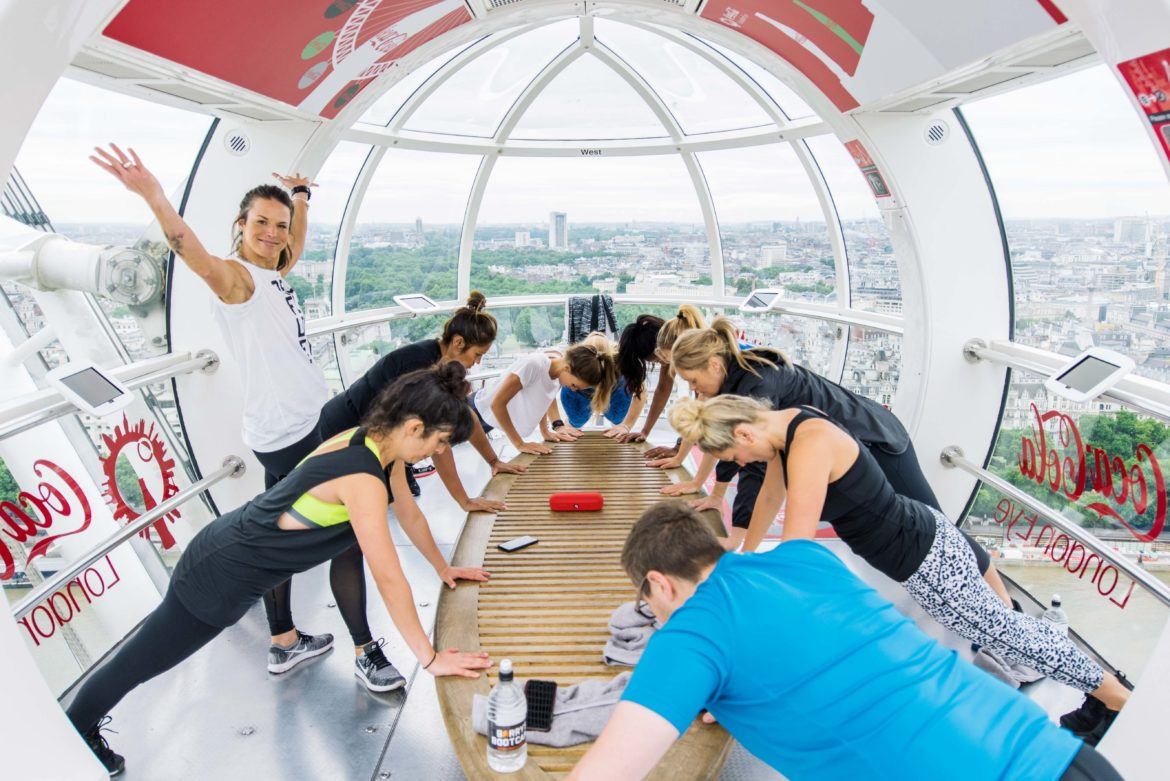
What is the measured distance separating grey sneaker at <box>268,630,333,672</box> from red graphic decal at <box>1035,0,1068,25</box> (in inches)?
147

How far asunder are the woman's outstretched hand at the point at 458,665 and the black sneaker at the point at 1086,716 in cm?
215

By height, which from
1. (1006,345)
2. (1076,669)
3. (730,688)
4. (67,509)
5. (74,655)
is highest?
(1006,345)

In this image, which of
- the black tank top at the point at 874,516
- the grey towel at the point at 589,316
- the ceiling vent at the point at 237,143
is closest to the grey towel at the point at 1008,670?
Answer: the black tank top at the point at 874,516

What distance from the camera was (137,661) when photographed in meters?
2.39

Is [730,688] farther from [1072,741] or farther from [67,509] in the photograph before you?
[67,509]

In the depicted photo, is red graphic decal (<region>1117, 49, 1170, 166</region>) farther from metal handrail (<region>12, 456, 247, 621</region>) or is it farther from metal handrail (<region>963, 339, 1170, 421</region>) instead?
metal handrail (<region>12, 456, 247, 621</region>)

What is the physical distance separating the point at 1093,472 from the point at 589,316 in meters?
4.90

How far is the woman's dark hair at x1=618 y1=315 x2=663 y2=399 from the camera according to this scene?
14.5 feet

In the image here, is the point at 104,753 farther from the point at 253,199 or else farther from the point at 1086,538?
the point at 1086,538

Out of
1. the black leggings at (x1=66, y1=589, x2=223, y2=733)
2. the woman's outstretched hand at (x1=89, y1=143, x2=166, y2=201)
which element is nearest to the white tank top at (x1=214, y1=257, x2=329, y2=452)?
the woman's outstretched hand at (x1=89, y1=143, x2=166, y2=201)

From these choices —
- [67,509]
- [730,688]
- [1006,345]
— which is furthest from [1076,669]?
[67,509]

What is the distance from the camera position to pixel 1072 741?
1532 millimetres

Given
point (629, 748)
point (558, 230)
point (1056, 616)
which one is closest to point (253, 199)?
point (629, 748)

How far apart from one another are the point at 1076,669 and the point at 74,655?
4.24 m
